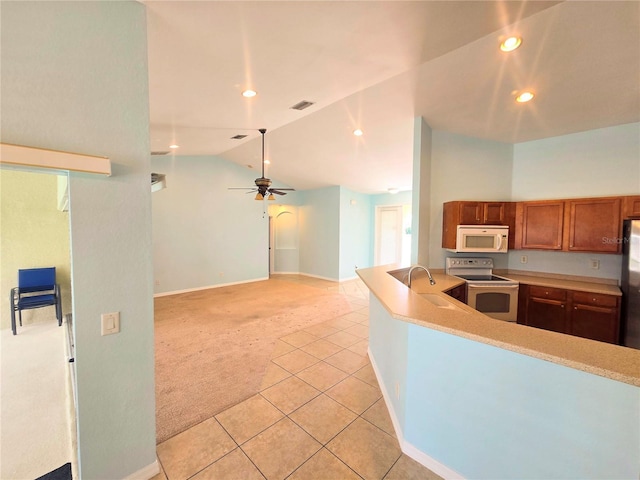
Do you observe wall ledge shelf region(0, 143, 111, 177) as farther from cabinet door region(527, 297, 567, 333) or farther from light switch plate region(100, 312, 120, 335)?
cabinet door region(527, 297, 567, 333)

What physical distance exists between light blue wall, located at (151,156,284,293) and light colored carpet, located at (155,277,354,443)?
22.1 inches

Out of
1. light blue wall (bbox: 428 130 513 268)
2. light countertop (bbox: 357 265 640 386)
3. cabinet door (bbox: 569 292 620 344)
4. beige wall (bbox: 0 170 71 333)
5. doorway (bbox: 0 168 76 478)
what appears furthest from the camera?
beige wall (bbox: 0 170 71 333)

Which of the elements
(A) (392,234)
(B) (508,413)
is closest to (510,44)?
(B) (508,413)

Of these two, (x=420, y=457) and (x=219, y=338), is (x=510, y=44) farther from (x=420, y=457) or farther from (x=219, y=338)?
(x=219, y=338)

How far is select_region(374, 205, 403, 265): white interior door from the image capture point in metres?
8.09

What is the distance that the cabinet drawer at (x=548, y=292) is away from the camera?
3.21 m

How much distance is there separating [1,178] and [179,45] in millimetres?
4610

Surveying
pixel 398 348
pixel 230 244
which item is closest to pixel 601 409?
pixel 398 348

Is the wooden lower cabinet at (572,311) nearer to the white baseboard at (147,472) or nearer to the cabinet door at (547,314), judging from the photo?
the cabinet door at (547,314)

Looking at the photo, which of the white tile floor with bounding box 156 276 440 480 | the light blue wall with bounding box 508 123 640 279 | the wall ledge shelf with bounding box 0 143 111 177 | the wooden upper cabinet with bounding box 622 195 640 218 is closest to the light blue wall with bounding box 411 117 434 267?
the light blue wall with bounding box 508 123 640 279

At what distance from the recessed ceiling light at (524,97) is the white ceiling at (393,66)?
3.4 inches

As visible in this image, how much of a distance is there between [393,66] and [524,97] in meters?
1.55

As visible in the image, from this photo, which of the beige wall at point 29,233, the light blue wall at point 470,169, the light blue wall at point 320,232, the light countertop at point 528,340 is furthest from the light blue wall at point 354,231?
the beige wall at point 29,233

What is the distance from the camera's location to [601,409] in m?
1.12
